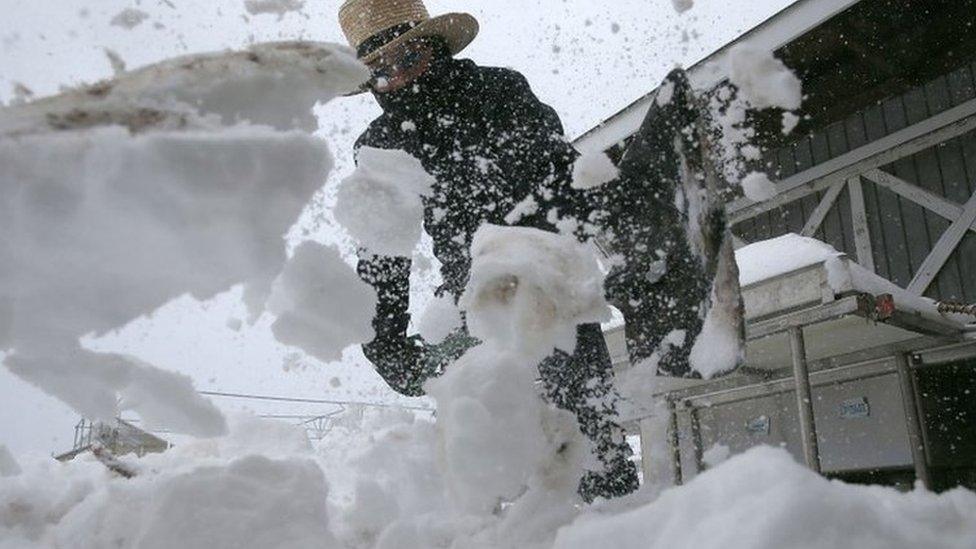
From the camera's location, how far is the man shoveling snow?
7.23ft

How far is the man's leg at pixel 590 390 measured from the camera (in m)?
2.32

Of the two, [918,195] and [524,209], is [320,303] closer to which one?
[524,209]

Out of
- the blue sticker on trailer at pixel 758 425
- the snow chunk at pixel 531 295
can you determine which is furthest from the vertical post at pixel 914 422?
the snow chunk at pixel 531 295

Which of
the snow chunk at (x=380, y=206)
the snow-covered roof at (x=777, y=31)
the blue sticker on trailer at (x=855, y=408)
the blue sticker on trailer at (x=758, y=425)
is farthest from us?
the blue sticker on trailer at (x=758, y=425)

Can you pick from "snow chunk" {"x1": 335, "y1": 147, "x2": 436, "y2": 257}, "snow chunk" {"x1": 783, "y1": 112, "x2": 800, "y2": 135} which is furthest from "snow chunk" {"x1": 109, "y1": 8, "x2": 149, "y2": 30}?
"snow chunk" {"x1": 783, "y1": 112, "x2": 800, "y2": 135}

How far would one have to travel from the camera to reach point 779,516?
2.31ft

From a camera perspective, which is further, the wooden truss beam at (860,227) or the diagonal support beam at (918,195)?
the wooden truss beam at (860,227)

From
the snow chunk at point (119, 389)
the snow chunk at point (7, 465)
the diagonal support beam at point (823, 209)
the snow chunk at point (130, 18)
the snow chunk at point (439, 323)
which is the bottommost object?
the snow chunk at point (7, 465)

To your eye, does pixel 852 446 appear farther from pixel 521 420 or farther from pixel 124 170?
pixel 124 170

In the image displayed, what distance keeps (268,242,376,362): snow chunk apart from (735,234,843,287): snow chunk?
6.37ft

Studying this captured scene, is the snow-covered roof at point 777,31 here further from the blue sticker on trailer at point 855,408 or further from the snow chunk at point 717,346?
the blue sticker on trailer at point 855,408

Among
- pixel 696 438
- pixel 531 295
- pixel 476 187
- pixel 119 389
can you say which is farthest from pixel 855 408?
pixel 119 389

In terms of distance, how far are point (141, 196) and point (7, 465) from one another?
31.4 inches

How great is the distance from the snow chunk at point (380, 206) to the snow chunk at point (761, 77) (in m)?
1.09
